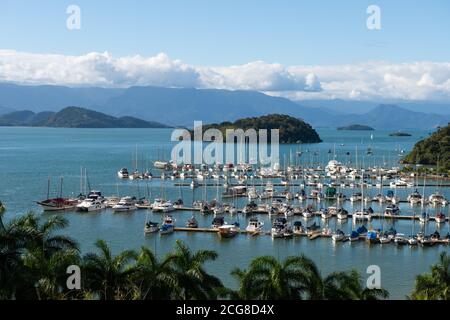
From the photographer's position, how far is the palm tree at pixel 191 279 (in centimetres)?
1128

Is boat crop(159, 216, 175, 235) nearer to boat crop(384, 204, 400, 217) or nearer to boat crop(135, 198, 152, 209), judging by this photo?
boat crop(135, 198, 152, 209)

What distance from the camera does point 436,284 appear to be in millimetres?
12594

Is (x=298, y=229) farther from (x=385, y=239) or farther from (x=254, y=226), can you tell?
(x=385, y=239)

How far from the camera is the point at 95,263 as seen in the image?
1122 centimetres

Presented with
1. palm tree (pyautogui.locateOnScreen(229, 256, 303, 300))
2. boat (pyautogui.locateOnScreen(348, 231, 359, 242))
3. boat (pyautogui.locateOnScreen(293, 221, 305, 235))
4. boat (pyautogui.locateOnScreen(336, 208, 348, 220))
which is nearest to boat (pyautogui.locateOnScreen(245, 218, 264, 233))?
boat (pyautogui.locateOnScreen(293, 221, 305, 235))

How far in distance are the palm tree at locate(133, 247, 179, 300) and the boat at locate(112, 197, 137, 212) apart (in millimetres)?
25276

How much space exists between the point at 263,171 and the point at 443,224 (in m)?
25.7

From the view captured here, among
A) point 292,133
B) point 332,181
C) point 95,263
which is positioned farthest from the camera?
point 292,133

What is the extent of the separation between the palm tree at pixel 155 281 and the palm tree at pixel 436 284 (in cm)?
510

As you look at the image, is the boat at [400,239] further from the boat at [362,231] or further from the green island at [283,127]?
the green island at [283,127]

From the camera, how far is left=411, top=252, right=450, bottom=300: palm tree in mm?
12172
